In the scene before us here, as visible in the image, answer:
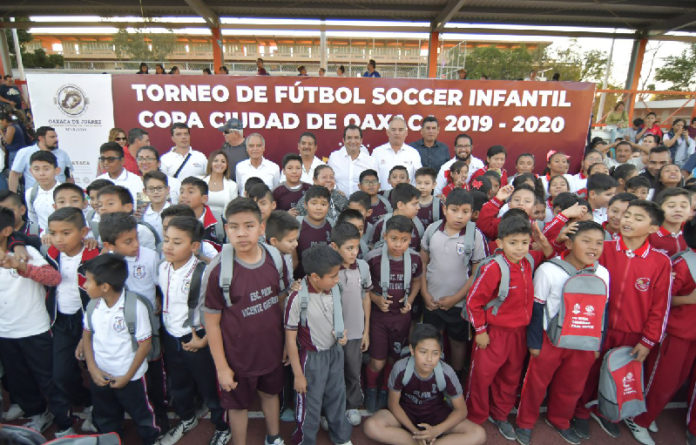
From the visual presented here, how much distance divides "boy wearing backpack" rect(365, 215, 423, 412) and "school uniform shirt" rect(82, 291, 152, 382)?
1637mm

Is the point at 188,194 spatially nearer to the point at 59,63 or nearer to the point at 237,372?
the point at 237,372

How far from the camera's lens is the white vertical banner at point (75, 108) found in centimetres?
540

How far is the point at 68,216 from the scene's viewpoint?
Result: 2586 mm

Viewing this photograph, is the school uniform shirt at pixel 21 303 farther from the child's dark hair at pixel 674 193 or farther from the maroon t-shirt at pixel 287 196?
the child's dark hair at pixel 674 193

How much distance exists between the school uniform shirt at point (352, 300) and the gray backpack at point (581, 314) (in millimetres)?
1396

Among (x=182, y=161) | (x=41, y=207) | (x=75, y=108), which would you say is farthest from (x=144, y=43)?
(x=41, y=207)

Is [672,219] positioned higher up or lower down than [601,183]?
lower down

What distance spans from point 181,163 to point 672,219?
4.94 meters

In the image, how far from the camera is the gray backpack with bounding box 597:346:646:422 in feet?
8.95

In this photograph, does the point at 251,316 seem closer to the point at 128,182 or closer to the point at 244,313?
the point at 244,313

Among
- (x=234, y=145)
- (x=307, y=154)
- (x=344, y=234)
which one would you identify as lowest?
(x=344, y=234)

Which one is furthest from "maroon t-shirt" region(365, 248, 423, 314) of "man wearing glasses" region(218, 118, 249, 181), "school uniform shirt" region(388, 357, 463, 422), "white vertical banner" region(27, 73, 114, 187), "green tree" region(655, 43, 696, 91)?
"green tree" region(655, 43, 696, 91)

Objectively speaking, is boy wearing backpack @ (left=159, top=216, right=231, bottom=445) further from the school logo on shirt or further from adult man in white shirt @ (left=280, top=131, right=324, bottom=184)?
the school logo on shirt

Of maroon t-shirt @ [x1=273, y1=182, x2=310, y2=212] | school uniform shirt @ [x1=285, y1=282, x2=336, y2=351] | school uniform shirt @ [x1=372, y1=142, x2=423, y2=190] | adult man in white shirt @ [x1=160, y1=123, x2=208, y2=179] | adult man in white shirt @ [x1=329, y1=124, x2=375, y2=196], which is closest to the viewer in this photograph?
school uniform shirt @ [x1=285, y1=282, x2=336, y2=351]
